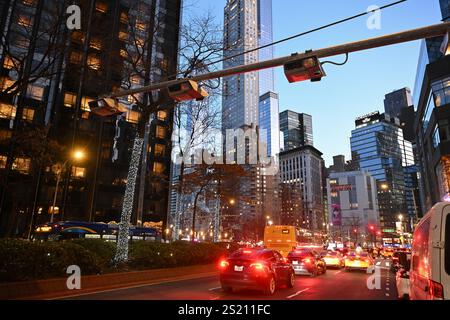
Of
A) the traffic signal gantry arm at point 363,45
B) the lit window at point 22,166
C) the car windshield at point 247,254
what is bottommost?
the car windshield at point 247,254

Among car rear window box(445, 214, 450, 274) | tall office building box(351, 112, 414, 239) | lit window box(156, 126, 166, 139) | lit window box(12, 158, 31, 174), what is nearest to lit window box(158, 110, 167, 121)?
lit window box(156, 126, 166, 139)

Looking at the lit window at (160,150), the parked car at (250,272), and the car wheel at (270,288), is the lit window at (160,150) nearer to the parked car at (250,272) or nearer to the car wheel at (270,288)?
the parked car at (250,272)

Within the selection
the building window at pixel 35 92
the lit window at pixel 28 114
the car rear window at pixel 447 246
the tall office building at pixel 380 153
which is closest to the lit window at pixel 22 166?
the lit window at pixel 28 114

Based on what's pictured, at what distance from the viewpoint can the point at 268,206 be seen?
Result: 5138 inches

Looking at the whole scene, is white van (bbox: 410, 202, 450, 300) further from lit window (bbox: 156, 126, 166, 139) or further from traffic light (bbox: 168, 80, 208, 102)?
lit window (bbox: 156, 126, 166, 139)

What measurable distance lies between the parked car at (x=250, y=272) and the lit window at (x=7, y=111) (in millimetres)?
47699

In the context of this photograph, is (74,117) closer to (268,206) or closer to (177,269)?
(177,269)

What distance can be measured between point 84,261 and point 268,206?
392 feet

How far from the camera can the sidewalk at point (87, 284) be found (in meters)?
10.7

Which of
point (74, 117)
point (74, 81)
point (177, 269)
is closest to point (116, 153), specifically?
point (74, 117)

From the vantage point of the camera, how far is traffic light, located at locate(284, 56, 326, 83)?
8055 mm

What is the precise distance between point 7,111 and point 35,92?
4.98 m

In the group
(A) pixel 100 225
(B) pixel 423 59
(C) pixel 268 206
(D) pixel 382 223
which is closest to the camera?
(A) pixel 100 225

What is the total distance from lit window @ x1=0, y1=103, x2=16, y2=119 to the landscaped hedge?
40.1m
